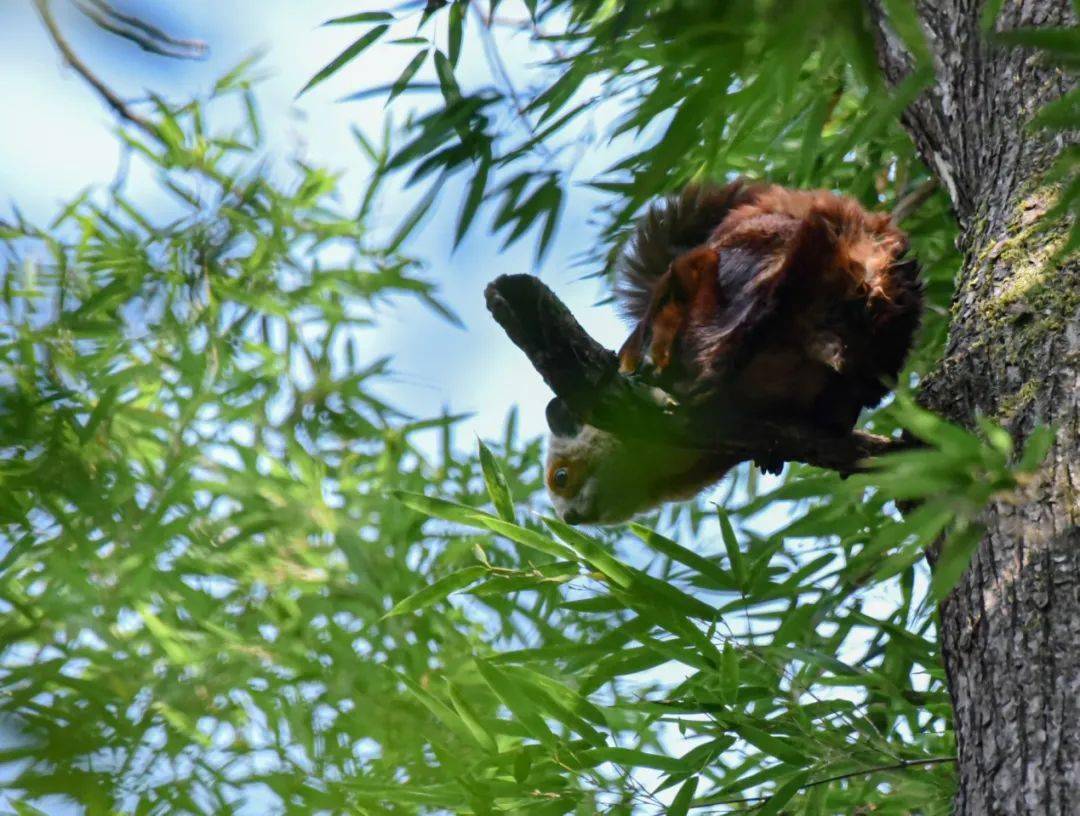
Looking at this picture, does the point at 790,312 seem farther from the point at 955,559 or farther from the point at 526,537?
the point at 955,559

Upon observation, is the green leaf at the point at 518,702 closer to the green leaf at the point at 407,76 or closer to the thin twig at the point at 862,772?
the thin twig at the point at 862,772

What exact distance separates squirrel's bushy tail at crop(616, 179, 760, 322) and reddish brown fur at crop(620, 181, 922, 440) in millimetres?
217

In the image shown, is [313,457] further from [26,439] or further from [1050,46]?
[1050,46]

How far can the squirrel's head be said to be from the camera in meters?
2.99

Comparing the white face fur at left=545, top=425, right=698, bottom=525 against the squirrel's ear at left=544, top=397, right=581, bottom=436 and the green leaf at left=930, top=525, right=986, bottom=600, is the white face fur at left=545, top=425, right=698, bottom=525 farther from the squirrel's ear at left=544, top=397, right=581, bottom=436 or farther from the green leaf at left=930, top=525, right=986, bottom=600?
the green leaf at left=930, top=525, right=986, bottom=600

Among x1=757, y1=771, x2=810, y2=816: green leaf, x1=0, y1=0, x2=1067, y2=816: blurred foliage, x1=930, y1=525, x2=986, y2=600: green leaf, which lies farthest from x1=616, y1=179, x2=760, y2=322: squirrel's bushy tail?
x1=930, y1=525, x2=986, y2=600: green leaf

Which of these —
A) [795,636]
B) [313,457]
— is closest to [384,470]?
[313,457]

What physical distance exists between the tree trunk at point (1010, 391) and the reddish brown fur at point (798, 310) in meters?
0.21

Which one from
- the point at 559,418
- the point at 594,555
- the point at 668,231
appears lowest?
the point at 594,555

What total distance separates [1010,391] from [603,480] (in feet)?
4.86

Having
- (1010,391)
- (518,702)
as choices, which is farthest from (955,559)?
(518,702)

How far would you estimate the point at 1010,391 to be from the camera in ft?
5.98

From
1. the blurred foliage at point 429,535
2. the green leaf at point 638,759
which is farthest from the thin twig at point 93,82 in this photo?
the green leaf at point 638,759

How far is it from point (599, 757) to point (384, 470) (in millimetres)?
1804
